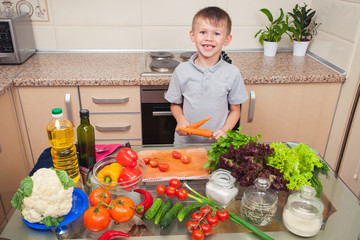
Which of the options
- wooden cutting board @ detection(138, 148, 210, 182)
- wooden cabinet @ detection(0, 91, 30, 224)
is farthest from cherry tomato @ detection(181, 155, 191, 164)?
wooden cabinet @ detection(0, 91, 30, 224)

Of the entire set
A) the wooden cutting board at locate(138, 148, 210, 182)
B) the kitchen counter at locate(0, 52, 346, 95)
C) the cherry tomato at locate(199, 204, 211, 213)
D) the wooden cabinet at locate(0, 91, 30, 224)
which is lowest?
the wooden cabinet at locate(0, 91, 30, 224)

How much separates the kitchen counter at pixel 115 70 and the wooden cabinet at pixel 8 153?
0.14 m

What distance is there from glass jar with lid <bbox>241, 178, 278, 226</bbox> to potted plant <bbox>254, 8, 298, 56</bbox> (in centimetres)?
166

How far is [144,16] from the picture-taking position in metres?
2.32

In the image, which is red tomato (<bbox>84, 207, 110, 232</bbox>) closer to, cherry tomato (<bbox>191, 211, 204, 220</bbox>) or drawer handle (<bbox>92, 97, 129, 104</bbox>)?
cherry tomato (<bbox>191, 211, 204, 220</bbox>)

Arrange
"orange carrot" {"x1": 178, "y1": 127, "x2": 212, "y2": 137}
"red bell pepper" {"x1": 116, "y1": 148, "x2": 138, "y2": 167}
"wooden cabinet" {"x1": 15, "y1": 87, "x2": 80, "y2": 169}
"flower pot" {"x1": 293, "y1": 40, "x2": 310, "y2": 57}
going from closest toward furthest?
"red bell pepper" {"x1": 116, "y1": 148, "x2": 138, "y2": 167}
"orange carrot" {"x1": 178, "y1": 127, "x2": 212, "y2": 137}
"wooden cabinet" {"x1": 15, "y1": 87, "x2": 80, "y2": 169}
"flower pot" {"x1": 293, "y1": 40, "x2": 310, "y2": 57}

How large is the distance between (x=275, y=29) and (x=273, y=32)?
0.02 meters

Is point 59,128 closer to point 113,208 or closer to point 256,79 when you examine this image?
point 113,208

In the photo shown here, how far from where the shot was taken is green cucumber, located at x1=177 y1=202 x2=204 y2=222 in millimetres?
872

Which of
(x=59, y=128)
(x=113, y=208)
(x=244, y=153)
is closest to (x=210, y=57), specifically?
(x=244, y=153)

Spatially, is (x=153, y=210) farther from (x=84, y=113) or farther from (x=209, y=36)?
(x=209, y=36)

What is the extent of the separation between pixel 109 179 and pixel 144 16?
5.47 feet

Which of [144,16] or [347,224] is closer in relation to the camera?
[347,224]

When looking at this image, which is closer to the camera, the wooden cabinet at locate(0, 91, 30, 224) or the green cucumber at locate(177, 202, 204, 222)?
the green cucumber at locate(177, 202, 204, 222)
